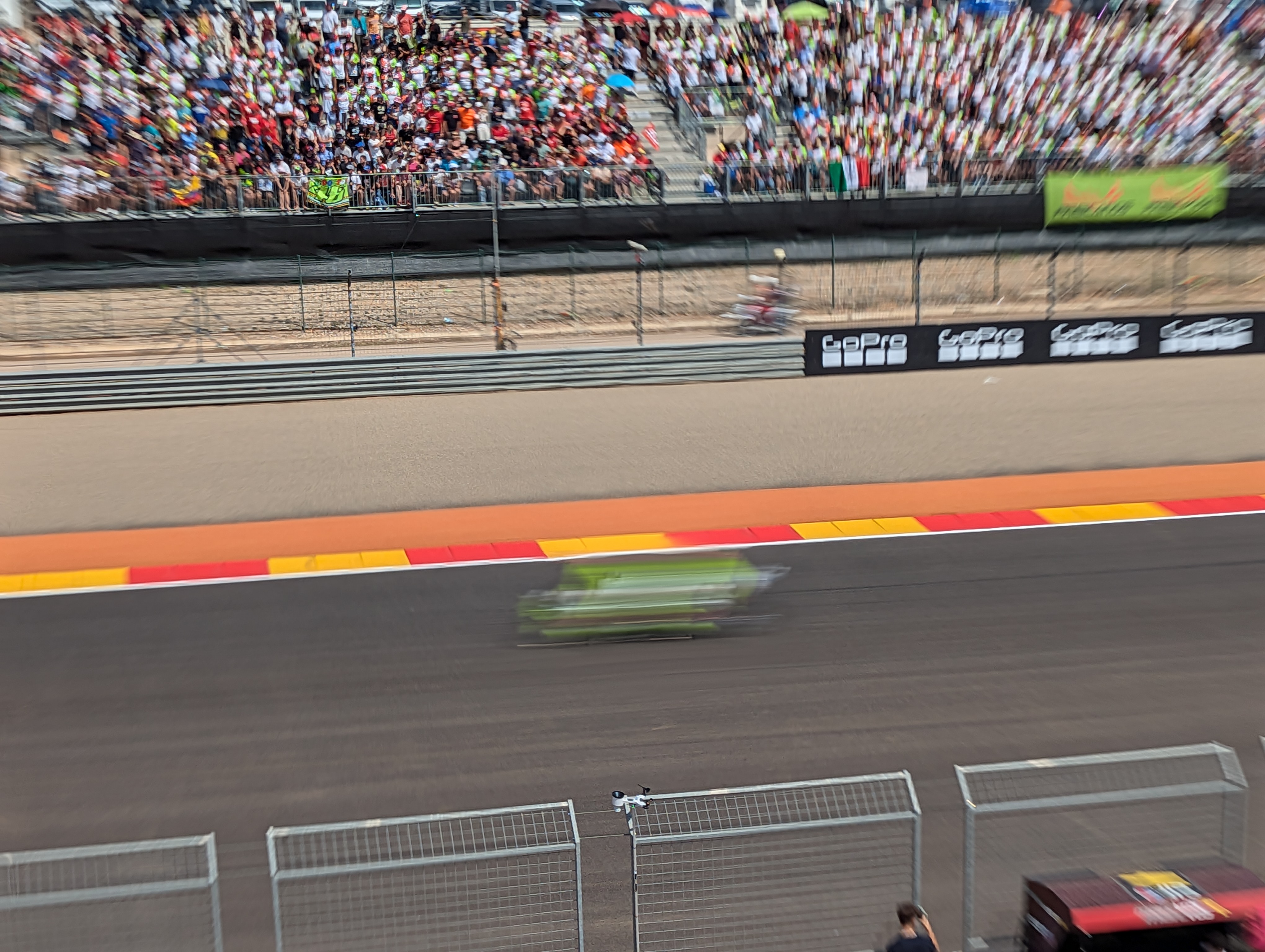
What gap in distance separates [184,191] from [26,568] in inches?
534

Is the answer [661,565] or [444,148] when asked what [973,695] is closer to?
[661,565]

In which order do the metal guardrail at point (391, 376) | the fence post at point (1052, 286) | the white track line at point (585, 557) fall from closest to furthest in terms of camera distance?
1. the white track line at point (585, 557)
2. the metal guardrail at point (391, 376)
3. the fence post at point (1052, 286)

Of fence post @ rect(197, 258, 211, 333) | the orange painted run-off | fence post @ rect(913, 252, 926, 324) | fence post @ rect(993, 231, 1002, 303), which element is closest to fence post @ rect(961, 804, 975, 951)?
the orange painted run-off

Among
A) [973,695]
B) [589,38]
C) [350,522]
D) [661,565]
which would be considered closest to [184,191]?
[589,38]

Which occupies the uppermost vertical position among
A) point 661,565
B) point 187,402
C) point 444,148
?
point 444,148

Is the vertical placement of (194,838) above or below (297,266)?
below

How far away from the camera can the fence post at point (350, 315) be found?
865 inches

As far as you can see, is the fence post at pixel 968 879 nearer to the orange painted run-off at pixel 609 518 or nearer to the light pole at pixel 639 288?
the orange painted run-off at pixel 609 518

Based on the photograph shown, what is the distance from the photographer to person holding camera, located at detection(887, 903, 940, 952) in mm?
4875

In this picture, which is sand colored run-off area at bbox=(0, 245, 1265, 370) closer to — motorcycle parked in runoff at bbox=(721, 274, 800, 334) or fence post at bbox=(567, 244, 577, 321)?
fence post at bbox=(567, 244, 577, 321)

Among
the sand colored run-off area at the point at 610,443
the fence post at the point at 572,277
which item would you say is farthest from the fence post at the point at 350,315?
the fence post at the point at 572,277

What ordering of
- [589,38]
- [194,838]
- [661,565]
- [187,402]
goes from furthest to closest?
[589,38]
[187,402]
[661,565]
[194,838]

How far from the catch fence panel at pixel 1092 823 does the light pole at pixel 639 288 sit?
15864mm

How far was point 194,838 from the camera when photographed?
17.3ft
